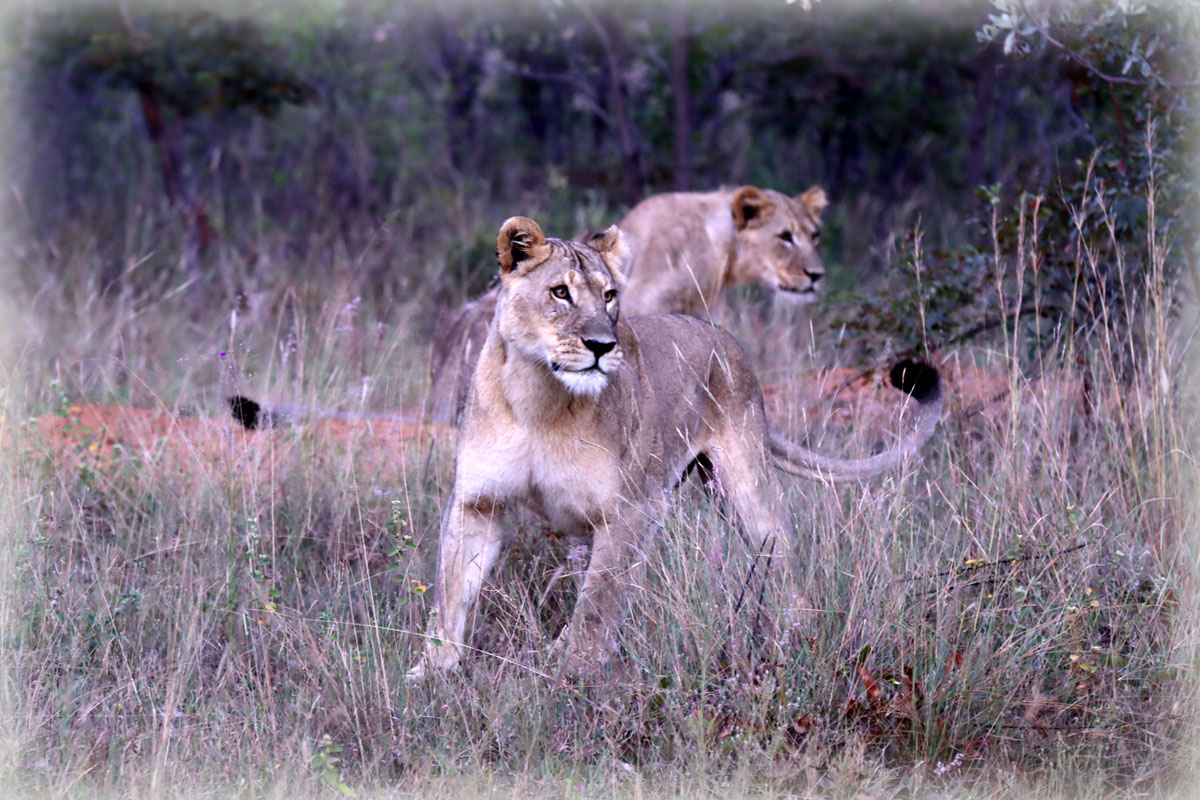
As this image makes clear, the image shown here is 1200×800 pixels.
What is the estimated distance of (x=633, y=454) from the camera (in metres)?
4.35

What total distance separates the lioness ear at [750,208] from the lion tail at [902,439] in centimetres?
311

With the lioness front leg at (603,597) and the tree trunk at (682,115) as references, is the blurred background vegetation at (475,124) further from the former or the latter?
the lioness front leg at (603,597)

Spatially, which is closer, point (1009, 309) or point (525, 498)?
point (525, 498)

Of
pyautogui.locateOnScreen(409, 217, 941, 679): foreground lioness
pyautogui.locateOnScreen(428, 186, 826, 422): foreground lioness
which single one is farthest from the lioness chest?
pyautogui.locateOnScreen(428, 186, 826, 422): foreground lioness

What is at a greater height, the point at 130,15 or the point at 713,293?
the point at 130,15

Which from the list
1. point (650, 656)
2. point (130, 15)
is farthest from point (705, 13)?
point (650, 656)

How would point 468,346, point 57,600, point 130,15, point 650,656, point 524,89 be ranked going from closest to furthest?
point 650,656
point 57,600
point 468,346
point 130,15
point 524,89

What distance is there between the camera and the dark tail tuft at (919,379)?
4840mm

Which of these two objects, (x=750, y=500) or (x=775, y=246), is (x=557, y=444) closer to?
(x=750, y=500)

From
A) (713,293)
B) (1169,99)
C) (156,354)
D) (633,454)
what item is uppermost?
(1169,99)

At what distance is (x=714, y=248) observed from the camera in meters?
7.88

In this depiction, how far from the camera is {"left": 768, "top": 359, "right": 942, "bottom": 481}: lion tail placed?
15.7 ft

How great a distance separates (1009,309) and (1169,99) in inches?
48.9

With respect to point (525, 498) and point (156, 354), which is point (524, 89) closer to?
point (156, 354)
